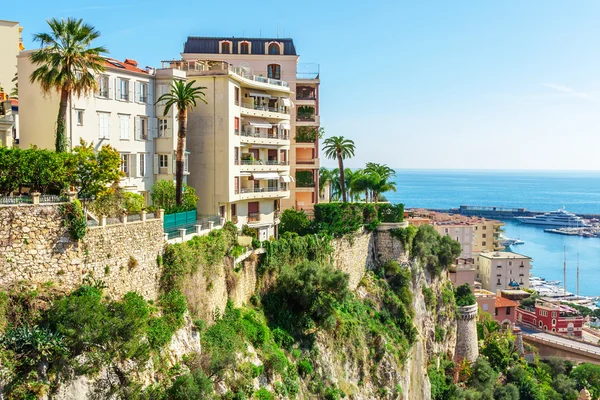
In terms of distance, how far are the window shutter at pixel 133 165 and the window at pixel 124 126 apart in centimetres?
124

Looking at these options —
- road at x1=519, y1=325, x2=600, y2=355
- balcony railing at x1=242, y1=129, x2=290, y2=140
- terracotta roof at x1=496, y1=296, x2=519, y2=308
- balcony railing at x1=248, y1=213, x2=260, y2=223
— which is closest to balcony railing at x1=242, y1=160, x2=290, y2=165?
balcony railing at x1=242, y1=129, x2=290, y2=140

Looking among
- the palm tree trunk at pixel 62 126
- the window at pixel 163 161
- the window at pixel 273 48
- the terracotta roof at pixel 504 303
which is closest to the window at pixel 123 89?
the window at pixel 163 161

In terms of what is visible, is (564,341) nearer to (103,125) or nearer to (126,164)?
(126,164)

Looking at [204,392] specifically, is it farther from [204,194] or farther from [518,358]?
[518,358]

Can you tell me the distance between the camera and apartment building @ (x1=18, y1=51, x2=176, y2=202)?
33000mm

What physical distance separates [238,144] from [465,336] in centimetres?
3094

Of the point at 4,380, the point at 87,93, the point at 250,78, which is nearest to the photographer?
the point at 4,380

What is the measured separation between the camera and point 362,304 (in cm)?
4700

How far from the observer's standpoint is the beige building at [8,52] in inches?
1726

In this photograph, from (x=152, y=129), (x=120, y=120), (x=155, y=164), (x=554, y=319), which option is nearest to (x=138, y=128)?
(x=152, y=129)

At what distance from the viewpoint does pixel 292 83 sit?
2082 inches

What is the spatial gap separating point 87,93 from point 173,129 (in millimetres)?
6839

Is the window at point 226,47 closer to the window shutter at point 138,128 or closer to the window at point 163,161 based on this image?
the window at point 163,161

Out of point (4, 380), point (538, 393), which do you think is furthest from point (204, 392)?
point (538, 393)
